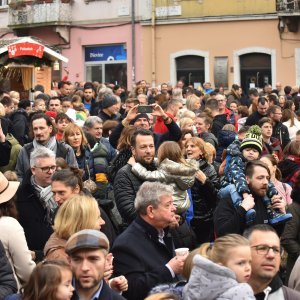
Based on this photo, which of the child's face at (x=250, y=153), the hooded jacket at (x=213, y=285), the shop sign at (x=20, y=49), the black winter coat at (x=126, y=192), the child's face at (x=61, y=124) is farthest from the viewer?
the shop sign at (x=20, y=49)

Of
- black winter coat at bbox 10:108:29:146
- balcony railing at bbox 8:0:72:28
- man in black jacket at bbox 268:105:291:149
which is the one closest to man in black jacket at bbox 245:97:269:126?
man in black jacket at bbox 268:105:291:149

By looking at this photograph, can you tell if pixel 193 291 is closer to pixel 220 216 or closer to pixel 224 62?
pixel 220 216

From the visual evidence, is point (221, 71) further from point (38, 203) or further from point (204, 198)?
point (38, 203)

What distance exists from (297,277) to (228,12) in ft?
76.1

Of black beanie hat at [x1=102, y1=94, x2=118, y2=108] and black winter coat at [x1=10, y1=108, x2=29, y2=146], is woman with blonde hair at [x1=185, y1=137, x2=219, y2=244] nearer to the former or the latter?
black winter coat at [x1=10, y1=108, x2=29, y2=146]

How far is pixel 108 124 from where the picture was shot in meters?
11.9

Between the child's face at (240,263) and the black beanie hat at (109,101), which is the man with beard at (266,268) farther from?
the black beanie hat at (109,101)

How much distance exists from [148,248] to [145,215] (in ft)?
0.91

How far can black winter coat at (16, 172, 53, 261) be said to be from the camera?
7258mm

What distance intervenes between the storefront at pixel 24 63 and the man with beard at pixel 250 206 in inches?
439

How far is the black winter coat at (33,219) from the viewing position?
23.8ft


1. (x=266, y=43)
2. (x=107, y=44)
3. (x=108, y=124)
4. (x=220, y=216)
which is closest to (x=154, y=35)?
(x=107, y=44)

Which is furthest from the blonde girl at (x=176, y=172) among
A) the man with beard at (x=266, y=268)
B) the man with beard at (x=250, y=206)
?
the man with beard at (x=266, y=268)

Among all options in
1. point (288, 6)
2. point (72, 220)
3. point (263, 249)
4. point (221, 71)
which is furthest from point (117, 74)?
point (263, 249)
